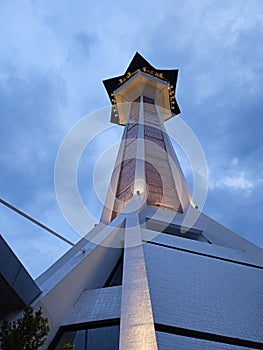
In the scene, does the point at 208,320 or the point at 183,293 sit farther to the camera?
the point at 183,293

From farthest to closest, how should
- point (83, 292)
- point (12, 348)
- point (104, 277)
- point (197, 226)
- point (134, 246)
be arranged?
point (197, 226), point (104, 277), point (134, 246), point (83, 292), point (12, 348)

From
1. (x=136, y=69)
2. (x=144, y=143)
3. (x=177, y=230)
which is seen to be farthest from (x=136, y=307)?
(x=136, y=69)

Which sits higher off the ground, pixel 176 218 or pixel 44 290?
pixel 176 218

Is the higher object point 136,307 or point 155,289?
point 155,289

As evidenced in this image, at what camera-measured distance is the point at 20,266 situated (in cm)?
459

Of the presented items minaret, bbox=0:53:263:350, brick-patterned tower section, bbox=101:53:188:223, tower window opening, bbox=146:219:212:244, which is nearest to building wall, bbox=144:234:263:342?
minaret, bbox=0:53:263:350

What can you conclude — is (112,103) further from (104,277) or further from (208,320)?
(208,320)

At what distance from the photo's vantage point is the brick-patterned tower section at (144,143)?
1251 centimetres

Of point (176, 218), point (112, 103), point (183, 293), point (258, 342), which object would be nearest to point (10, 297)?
point (183, 293)

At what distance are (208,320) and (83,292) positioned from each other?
2.57 m

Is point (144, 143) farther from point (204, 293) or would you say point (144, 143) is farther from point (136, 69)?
point (204, 293)

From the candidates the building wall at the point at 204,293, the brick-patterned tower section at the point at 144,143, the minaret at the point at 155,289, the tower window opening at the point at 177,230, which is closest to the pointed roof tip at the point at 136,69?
the brick-patterned tower section at the point at 144,143

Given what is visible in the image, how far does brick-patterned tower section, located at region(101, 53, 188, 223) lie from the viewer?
12508 millimetres

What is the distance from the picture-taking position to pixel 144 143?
1545 cm
